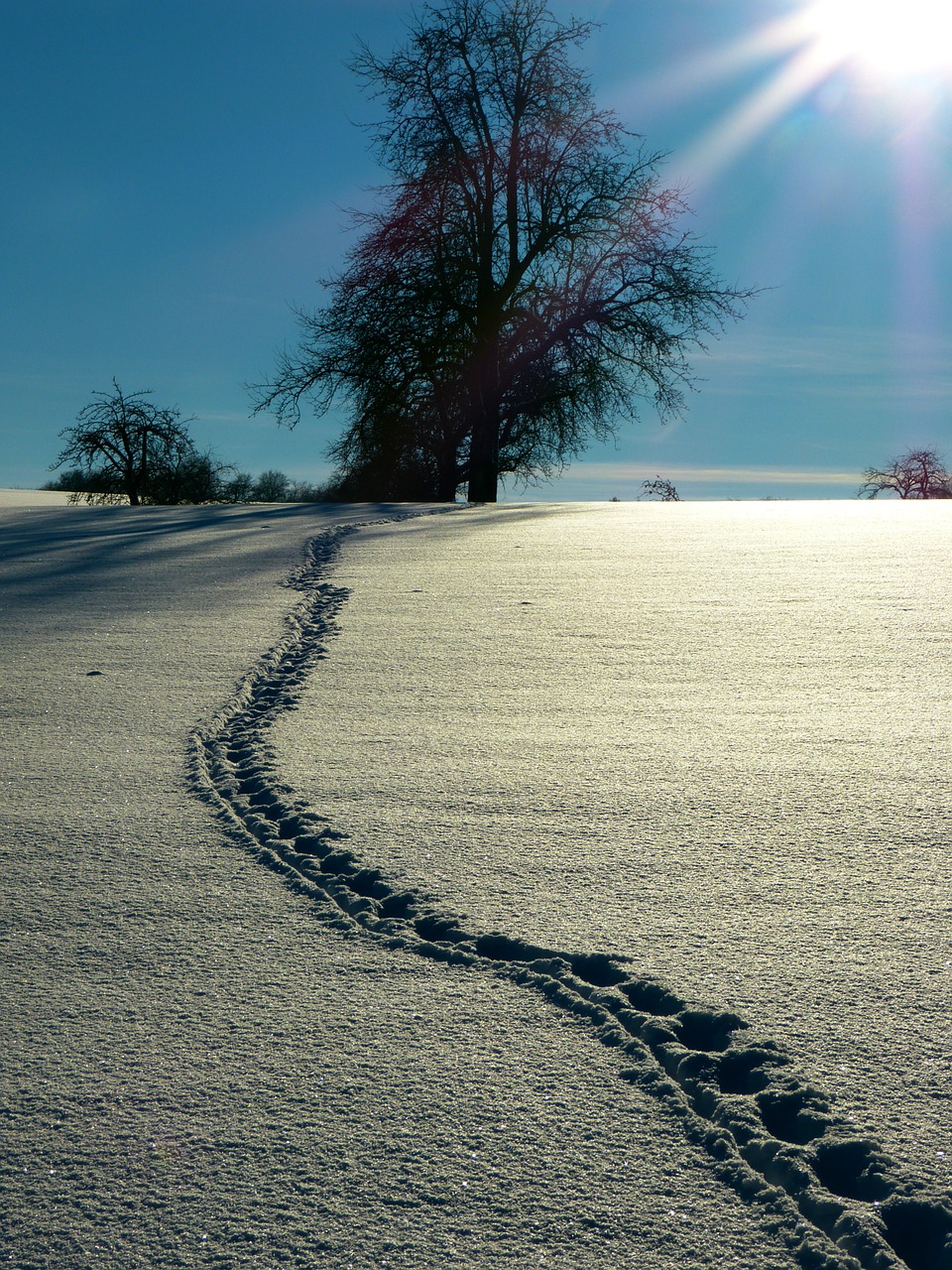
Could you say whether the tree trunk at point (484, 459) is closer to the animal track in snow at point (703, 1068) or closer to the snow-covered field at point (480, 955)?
the snow-covered field at point (480, 955)

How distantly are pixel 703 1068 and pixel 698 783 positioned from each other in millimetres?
898

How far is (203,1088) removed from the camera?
1193 mm

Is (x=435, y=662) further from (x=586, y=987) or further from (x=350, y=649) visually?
(x=586, y=987)

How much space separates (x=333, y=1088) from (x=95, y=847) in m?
0.87

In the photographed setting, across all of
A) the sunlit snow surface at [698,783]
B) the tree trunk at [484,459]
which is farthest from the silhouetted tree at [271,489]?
the sunlit snow surface at [698,783]

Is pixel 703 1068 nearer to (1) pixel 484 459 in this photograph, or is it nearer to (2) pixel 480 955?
(2) pixel 480 955

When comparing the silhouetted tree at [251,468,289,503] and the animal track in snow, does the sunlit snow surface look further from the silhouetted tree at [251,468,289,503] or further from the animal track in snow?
the silhouetted tree at [251,468,289,503]

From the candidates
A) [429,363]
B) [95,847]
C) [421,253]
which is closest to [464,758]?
[95,847]

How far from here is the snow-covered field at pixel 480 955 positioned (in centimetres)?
102

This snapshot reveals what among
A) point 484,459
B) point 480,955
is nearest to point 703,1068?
point 480,955

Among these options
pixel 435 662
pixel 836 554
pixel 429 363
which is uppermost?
pixel 429 363

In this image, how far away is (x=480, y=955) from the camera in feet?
4.85

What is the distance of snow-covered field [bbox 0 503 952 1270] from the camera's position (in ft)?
3.33

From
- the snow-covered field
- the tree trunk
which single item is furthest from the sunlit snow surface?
the tree trunk
